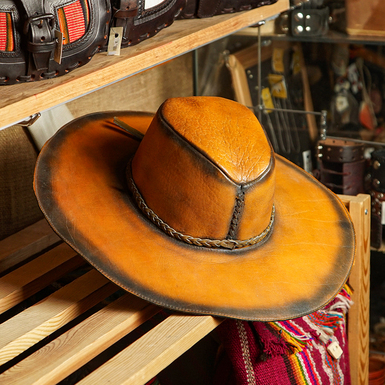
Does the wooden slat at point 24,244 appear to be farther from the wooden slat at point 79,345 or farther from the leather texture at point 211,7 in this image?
the leather texture at point 211,7

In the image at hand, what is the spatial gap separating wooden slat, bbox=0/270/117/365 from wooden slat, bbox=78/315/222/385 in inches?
5.4

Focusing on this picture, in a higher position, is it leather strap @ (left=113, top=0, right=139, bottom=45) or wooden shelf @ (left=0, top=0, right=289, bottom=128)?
leather strap @ (left=113, top=0, right=139, bottom=45)

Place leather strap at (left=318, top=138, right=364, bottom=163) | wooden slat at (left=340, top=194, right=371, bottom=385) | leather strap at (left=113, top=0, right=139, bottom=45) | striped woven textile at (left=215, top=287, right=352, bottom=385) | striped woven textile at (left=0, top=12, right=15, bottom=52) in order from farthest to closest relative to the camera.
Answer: leather strap at (left=318, top=138, right=364, bottom=163) < wooden slat at (left=340, top=194, right=371, bottom=385) < striped woven textile at (left=215, top=287, right=352, bottom=385) < leather strap at (left=113, top=0, right=139, bottom=45) < striped woven textile at (left=0, top=12, right=15, bottom=52)

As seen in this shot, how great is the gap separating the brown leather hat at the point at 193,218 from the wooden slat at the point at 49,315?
0.16 metres

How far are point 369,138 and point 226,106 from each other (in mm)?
907

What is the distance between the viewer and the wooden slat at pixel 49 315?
0.83 meters

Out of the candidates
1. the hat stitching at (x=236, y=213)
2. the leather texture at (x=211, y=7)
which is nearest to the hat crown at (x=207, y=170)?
the hat stitching at (x=236, y=213)

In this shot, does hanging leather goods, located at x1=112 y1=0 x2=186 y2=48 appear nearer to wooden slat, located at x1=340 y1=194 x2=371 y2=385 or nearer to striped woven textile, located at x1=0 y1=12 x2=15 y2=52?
striped woven textile, located at x1=0 y1=12 x2=15 y2=52

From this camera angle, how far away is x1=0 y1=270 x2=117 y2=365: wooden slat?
832 mm

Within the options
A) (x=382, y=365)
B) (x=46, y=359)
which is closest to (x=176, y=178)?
(x=46, y=359)

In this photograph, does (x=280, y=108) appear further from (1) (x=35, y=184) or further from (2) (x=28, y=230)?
(1) (x=35, y=184)

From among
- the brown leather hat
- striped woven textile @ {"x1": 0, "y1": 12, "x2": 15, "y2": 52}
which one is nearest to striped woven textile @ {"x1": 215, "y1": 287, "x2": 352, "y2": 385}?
the brown leather hat

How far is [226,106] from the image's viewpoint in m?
0.90

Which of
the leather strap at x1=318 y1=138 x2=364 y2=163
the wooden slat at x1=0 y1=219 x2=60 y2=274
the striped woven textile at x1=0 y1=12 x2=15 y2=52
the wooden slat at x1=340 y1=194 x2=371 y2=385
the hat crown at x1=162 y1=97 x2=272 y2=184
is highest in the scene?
the striped woven textile at x1=0 y1=12 x2=15 y2=52
